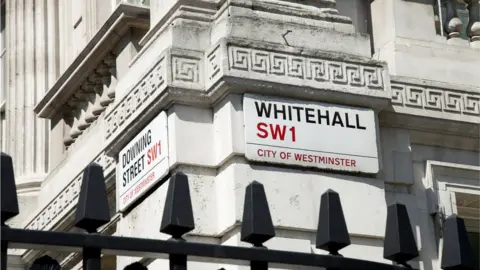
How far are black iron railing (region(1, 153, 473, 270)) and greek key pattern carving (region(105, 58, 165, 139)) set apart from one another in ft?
11.4

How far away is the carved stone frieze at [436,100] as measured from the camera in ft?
33.7

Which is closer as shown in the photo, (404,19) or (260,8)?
(260,8)

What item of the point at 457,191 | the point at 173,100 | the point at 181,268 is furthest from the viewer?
the point at 457,191

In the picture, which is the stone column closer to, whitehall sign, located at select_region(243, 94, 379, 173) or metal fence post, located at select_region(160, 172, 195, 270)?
whitehall sign, located at select_region(243, 94, 379, 173)

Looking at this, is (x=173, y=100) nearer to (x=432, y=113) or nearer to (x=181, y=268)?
(x=432, y=113)

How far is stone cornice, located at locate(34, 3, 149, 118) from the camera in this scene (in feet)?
38.9

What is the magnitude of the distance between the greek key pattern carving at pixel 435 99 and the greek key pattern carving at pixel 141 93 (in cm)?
157

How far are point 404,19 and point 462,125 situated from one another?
37.2 inches

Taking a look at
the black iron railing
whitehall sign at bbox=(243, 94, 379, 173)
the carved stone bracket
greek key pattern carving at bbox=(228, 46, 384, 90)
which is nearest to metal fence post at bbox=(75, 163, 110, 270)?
the black iron railing

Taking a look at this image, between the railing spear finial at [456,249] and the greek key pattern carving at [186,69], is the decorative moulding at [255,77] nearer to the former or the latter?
the greek key pattern carving at [186,69]

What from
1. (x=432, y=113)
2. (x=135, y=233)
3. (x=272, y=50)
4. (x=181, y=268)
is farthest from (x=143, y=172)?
(x=181, y=268)

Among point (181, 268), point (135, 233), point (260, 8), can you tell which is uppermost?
point (260, 8)

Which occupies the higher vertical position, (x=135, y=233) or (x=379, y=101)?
(x=379, y=101)

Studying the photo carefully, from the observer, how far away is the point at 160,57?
973 centimetres
